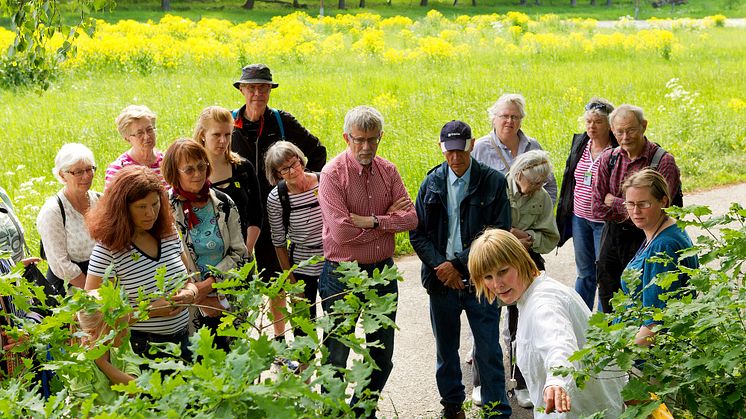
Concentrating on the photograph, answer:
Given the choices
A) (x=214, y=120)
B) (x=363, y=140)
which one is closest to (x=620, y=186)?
(x=363, y=140)

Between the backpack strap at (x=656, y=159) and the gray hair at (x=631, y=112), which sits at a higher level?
the gray hair at (x=631, y=112)

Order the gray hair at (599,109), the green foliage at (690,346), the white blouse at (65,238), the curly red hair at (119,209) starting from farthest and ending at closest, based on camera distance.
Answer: the gray hair at (599,109)
the white blouse at (65,238)
the curly red hair at (119,209)
the green foliage at (690,346)

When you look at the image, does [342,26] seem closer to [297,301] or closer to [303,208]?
[303,208]

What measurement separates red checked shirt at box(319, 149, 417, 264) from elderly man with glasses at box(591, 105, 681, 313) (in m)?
1.62

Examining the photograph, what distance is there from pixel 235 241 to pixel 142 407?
10.1 feet

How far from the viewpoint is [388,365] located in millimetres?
5578

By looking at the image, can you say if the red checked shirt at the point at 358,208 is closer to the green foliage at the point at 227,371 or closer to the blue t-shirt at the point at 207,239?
the blue t-shirt at the point at 207,239

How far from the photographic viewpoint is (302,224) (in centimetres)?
610

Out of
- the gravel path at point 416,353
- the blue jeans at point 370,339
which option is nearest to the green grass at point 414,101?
the gravel path at point 416,353

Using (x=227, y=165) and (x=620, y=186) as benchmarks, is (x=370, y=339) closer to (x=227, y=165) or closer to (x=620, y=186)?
(x=227, y=165)

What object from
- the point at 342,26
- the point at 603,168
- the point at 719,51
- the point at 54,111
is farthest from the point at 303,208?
the point at 342,26

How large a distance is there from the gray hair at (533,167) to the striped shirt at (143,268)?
2.43 meters

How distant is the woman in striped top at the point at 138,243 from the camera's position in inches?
180

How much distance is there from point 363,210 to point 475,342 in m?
1.10
